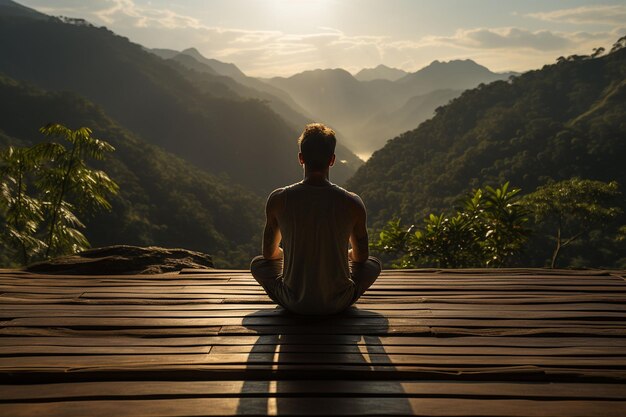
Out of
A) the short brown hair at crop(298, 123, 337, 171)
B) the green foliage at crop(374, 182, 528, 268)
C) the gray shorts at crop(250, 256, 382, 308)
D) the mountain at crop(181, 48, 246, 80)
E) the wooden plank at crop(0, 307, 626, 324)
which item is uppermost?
the mountain at crop(181, 48, 246, 80)

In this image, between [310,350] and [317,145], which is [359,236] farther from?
[310,350]

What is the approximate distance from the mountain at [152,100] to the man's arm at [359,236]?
5650cm

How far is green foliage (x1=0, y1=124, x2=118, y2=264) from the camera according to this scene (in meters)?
5.51

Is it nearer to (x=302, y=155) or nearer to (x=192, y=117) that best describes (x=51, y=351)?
(x=302, y=155)

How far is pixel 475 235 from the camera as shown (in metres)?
5.37

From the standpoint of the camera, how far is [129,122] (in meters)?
62.2

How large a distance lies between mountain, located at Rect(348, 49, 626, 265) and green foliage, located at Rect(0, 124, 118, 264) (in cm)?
2241

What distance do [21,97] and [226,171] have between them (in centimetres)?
2734

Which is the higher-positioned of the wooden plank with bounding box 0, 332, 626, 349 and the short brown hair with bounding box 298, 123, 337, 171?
the short brown hair with bounding box 298, 123, 337, 171

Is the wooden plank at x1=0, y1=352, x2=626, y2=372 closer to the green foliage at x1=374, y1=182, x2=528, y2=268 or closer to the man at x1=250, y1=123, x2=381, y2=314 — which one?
the man at x1=250, y1=123, x2=381, y2=314

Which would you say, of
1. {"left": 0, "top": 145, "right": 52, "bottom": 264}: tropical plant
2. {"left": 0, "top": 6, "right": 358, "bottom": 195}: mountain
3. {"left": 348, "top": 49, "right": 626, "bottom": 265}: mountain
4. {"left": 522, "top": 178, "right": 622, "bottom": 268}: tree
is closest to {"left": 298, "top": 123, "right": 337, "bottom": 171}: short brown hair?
{"left": 0, "top": 145, "right": 52, "bottom": 264}: tropical plant

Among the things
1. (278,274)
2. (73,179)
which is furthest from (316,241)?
(73,179)

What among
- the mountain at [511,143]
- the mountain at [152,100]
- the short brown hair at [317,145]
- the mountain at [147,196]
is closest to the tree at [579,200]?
the mountain at [511,143]

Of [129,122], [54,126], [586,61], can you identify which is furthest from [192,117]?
[54,126]
